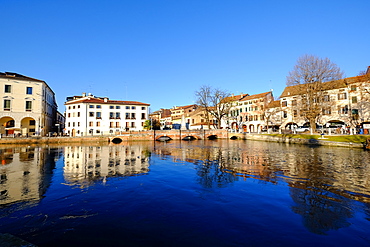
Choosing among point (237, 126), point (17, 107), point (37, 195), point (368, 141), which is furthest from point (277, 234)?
point (237, 126)

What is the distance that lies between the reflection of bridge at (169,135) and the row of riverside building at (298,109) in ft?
22.5

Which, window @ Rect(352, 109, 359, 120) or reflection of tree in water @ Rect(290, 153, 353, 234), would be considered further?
window @ Rect(352, 109, 359, 120)

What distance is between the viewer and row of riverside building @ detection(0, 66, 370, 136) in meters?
43.4

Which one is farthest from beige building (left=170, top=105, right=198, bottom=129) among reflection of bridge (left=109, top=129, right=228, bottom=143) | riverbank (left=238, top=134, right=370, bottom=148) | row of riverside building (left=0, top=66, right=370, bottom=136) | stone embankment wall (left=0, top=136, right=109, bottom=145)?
stone embankment wall (left=0, top=136, right=109, bottom=145)

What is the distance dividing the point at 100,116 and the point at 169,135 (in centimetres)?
2104

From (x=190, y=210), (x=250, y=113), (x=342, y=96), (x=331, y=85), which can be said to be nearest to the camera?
(x=190, y=210)

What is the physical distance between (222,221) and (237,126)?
73.1m

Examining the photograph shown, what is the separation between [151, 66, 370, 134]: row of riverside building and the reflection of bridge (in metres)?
6.85

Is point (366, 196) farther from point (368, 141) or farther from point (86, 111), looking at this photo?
point (86, 111)

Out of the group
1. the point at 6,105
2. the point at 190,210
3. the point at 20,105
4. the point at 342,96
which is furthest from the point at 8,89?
the point at 342,96

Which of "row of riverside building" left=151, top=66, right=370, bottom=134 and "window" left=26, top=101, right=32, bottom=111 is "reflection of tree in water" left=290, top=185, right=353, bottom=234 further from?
"window" left=26, top=101, right=32, bottom=111

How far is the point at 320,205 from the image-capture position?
7.03 metres

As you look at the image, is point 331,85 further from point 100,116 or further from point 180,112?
point 180,112

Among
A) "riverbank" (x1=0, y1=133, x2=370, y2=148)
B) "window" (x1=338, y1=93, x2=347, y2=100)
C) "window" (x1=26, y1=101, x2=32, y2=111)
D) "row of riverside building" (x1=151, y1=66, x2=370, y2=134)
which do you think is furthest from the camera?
"window" (x1=338, y1=93, x2=347, y2=100)
